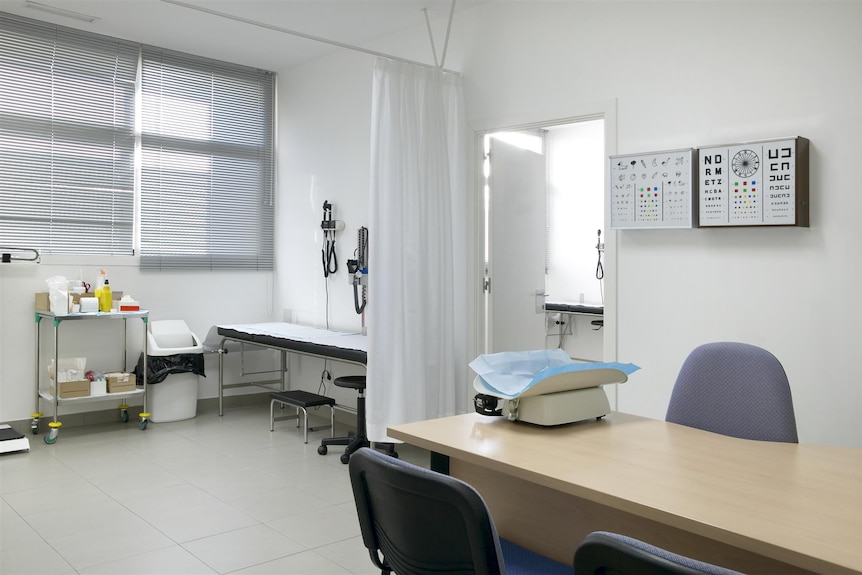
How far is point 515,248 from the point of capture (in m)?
4.93

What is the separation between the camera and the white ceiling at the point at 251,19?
15.4 ft

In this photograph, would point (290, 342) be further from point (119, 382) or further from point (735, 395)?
point (735, 395)

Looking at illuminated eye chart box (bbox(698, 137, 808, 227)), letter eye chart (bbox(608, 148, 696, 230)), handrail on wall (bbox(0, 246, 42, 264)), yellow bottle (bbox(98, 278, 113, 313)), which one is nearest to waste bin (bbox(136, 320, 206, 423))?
yellow bottle (bbox(98, 278, 113, 313))

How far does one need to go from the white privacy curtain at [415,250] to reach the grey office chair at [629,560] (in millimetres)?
3047

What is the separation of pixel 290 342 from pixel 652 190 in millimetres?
2777

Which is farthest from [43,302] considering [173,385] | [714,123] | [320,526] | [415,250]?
[714,123]

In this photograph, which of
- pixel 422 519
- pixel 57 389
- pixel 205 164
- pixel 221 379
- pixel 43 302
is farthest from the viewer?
pixel 205 164

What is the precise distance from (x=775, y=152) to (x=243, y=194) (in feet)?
14.9

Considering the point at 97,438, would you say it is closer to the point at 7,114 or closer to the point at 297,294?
the point at 297,294

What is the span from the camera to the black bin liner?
5.41 meters

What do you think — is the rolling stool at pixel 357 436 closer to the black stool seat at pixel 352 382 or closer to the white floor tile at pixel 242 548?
the black stool seat at pixel 352 382

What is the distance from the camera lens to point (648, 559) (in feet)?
3.36

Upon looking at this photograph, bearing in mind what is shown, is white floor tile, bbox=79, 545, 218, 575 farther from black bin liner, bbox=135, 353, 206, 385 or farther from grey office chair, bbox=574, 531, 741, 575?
black bin liner, bbox=135, 353, 206, 385

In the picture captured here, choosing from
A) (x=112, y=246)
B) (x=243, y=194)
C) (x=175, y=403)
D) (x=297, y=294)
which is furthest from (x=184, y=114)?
(x=175, y=403)
